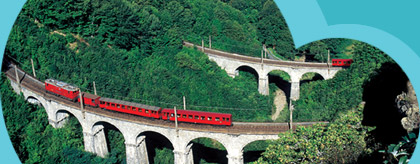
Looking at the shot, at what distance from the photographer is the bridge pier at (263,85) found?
70250 millimetres

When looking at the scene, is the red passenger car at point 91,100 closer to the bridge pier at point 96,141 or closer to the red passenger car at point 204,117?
the bridge pier at point 96,141

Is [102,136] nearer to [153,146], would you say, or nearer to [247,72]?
[153,146]

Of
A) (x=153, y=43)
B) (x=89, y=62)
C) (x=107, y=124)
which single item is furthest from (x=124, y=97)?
(x=153, y=43)

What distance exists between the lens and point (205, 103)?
189ft

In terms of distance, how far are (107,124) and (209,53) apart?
27300 millimetres

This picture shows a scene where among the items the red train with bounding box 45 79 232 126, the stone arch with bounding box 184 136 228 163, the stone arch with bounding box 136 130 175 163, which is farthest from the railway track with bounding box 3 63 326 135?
the stone arch with bounding box 184 136 228 163

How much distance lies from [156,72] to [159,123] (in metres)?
15.7

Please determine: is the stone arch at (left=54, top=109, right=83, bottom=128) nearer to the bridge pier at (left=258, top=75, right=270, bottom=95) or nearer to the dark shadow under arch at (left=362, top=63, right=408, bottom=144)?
the dark shadow under arch at (left=362, top=63, right=408, bottom=144)

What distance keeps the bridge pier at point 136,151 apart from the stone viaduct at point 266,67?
27176mm

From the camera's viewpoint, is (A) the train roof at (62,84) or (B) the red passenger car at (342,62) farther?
(B) the red passenger car at (342,62)

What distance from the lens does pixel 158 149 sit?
172ft

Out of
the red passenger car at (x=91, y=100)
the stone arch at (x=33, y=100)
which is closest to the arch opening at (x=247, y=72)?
the red passenger car at (x=91, y=100)

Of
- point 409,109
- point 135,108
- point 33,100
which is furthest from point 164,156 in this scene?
point 409,109

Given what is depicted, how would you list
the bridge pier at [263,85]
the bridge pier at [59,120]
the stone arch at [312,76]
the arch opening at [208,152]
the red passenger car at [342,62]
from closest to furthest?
the bridge pier at [59,120] → the arch opening at [208,152] → the red passenger car at [342,62] → the stone arch at [312,76] → the bridge pier at [263,85]
